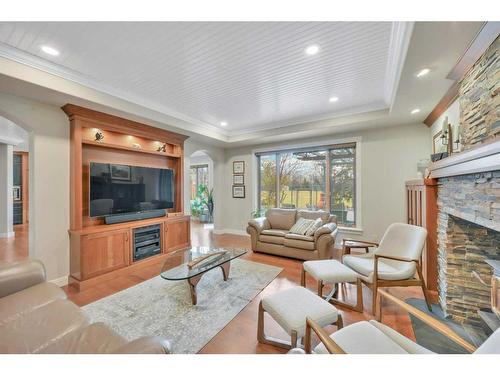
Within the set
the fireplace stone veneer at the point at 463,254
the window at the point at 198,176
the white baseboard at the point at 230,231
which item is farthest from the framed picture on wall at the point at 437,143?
the window at the point at 198,176

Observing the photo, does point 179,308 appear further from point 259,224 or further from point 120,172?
point 120,172

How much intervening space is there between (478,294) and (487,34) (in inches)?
85.9

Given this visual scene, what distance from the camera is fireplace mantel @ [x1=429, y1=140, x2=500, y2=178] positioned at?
1.18 meters

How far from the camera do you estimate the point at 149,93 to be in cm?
311

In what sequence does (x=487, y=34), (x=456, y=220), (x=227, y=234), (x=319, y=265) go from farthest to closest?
(x=227, y=234), (x=319, y=265), (x=456, y=220), (x=487, y=34)

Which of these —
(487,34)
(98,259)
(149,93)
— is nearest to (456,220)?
(487,34)

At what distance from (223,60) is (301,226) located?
297 cm

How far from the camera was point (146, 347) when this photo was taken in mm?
888

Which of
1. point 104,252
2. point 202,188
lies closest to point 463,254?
point 104,252

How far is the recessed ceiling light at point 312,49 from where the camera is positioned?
6.77ft

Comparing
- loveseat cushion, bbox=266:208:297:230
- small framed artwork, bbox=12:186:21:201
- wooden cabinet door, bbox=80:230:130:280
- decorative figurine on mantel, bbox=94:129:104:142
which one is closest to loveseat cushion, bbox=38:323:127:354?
wooden cabinet door, bbox=80:230:130:280

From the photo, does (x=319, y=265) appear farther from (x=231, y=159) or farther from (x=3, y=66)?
(x=231, y=159)

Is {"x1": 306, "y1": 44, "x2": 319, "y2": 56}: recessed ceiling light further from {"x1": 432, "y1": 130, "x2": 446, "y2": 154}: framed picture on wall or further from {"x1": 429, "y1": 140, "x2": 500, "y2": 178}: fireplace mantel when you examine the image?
{"x1": 432, "y1": 130, "x2": 446, "y2": 154}: framed picture on wall
